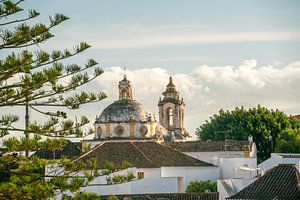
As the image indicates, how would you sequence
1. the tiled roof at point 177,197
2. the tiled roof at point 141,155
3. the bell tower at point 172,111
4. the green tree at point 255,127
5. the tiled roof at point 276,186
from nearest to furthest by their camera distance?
the tiled roof at point 276,186 < the tiled roof at point 177,197 < the tiled roof at point 141,155 < the green tree at point 255,127 < the bell tower at point 172,111

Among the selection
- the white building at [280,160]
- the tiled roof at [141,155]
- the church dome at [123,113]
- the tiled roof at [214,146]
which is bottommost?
the white building at [280,160]

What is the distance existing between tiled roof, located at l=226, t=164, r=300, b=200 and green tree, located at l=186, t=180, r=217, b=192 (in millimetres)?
11160

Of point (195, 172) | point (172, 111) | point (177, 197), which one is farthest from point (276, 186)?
point (172, 111)

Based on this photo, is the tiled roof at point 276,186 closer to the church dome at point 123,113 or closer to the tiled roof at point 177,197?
the tiled roof at point 177,197

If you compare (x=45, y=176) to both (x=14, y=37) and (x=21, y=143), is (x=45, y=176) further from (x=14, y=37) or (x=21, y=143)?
(x=14, y=37)

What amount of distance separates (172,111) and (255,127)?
12.7 meters

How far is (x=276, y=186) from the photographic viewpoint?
4744cm

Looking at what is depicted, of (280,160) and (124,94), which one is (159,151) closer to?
(280,160)

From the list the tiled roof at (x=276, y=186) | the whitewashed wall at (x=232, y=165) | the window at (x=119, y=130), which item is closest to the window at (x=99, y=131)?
the window at (x=119, y=130)

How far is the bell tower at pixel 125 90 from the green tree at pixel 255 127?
19.7 ft

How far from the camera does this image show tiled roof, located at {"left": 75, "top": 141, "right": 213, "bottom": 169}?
62.3m

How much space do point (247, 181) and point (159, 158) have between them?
12156 millimetres

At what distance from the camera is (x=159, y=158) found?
6512cm

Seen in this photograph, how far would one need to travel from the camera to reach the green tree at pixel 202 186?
59625mm
